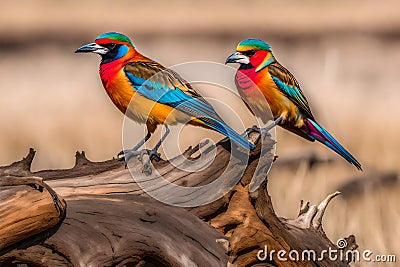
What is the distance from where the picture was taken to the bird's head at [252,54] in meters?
5.18

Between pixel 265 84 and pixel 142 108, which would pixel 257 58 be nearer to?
pixel 265 84

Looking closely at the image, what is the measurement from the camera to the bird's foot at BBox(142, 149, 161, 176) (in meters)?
4.82

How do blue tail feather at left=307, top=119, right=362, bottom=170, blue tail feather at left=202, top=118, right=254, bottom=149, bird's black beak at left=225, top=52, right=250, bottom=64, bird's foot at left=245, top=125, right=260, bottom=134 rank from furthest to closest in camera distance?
1. blue tail feather at left=307, top=119, right=362, bottom=170
2. bird's black beak at left=225, top=52, right=250, bottom=64
3. bird's foot at left=245, top=125, right=260, bottom=134
4. blue tail feather at left=202, top=118, right=254, bottom=149

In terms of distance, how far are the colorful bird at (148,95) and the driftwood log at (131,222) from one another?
18 centimetres

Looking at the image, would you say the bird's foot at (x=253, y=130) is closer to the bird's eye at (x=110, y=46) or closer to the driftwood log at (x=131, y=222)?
the driftwood log at (x=131, y=222)

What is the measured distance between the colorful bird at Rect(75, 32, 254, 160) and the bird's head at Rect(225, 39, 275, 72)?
34 centimetres

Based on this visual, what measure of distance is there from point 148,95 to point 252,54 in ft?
2.12

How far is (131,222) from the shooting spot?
4.43 metres

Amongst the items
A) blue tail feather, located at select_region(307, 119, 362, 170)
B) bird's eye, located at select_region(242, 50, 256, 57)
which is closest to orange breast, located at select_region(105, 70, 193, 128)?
bird's eye, located at select_region(242, 50, 256, 57)

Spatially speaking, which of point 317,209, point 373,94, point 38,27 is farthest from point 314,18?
point 317,209

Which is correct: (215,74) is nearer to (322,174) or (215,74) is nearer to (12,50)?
(322,174)

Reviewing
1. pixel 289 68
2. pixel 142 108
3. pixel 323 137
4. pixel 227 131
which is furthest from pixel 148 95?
pixel 289 68

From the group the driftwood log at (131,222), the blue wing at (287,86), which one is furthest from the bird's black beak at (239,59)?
the driftwood log at (131,222)

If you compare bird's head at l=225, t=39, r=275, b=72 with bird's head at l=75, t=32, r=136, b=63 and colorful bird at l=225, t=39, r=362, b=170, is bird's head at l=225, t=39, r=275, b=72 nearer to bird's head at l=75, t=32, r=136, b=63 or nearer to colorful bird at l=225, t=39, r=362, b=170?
colorful bird at l=225, t=39, r=362, b=170
